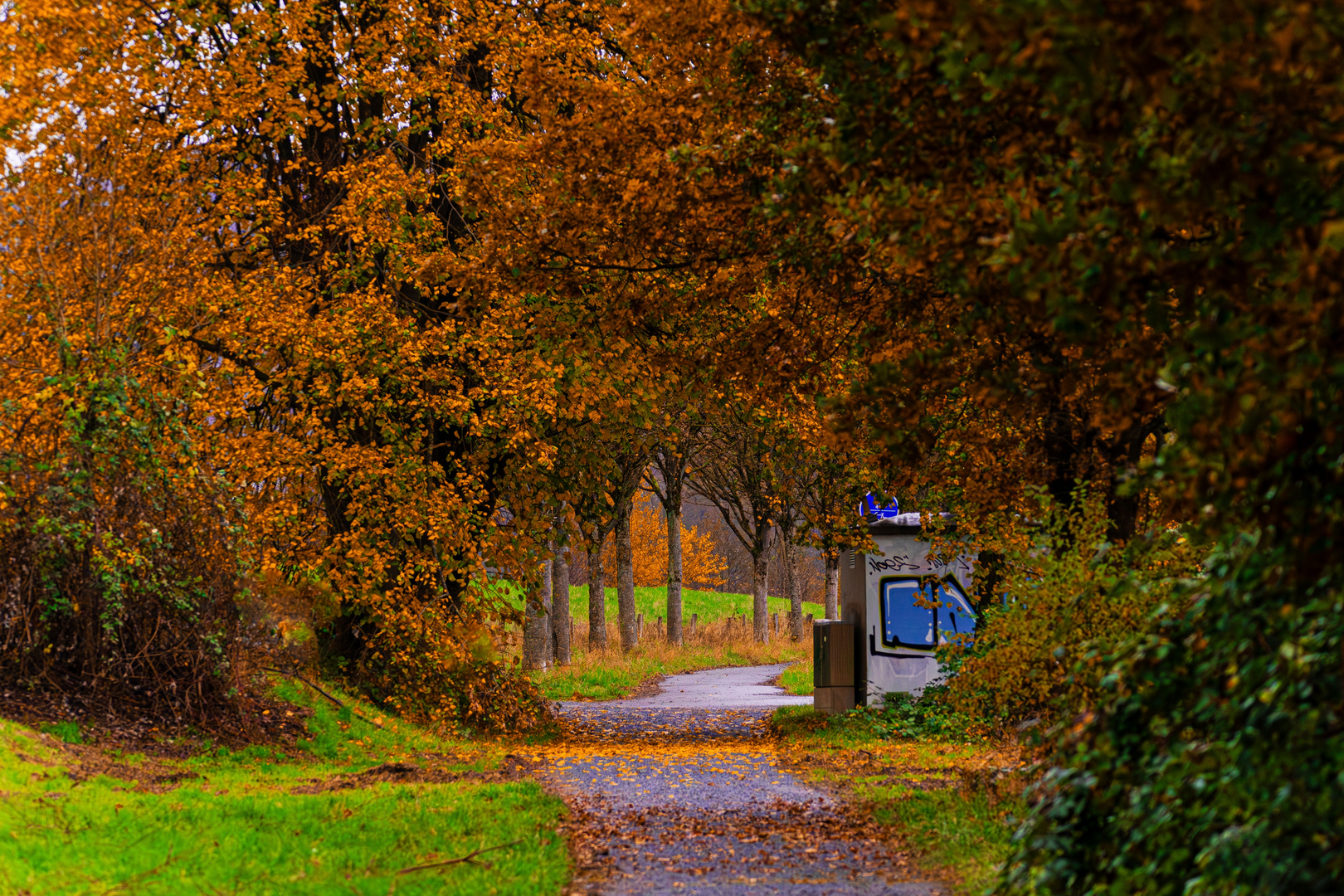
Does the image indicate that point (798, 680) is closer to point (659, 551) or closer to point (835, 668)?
point (835, 668)

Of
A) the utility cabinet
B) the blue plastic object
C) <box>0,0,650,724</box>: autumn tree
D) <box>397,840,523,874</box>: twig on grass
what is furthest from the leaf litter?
the blue plastic object

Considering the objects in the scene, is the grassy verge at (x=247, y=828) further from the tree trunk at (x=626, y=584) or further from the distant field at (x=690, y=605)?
the distant field at (x=690, y=605)

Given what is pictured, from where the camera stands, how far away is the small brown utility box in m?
17.1

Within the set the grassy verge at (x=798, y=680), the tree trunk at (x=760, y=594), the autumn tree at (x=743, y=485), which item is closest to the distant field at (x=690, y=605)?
the tree trunk at (x=760, y=594)

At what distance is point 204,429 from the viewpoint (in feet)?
40.5

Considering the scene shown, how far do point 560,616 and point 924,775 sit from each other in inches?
667

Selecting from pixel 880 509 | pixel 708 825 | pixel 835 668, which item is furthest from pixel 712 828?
pixel 880 509

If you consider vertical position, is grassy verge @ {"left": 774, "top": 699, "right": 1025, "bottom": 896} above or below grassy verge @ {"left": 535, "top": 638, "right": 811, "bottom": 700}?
above

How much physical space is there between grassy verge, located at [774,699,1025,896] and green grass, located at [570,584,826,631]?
31.0m

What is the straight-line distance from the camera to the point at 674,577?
31109mm

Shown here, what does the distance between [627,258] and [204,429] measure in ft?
19.0

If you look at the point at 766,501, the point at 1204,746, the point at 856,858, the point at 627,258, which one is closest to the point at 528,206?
the point at 627,258

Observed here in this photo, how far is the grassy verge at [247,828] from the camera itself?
639 centimetres

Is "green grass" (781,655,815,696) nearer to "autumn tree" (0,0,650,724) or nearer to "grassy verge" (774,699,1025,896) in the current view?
"grassy verge" (774,699,1025,896)
